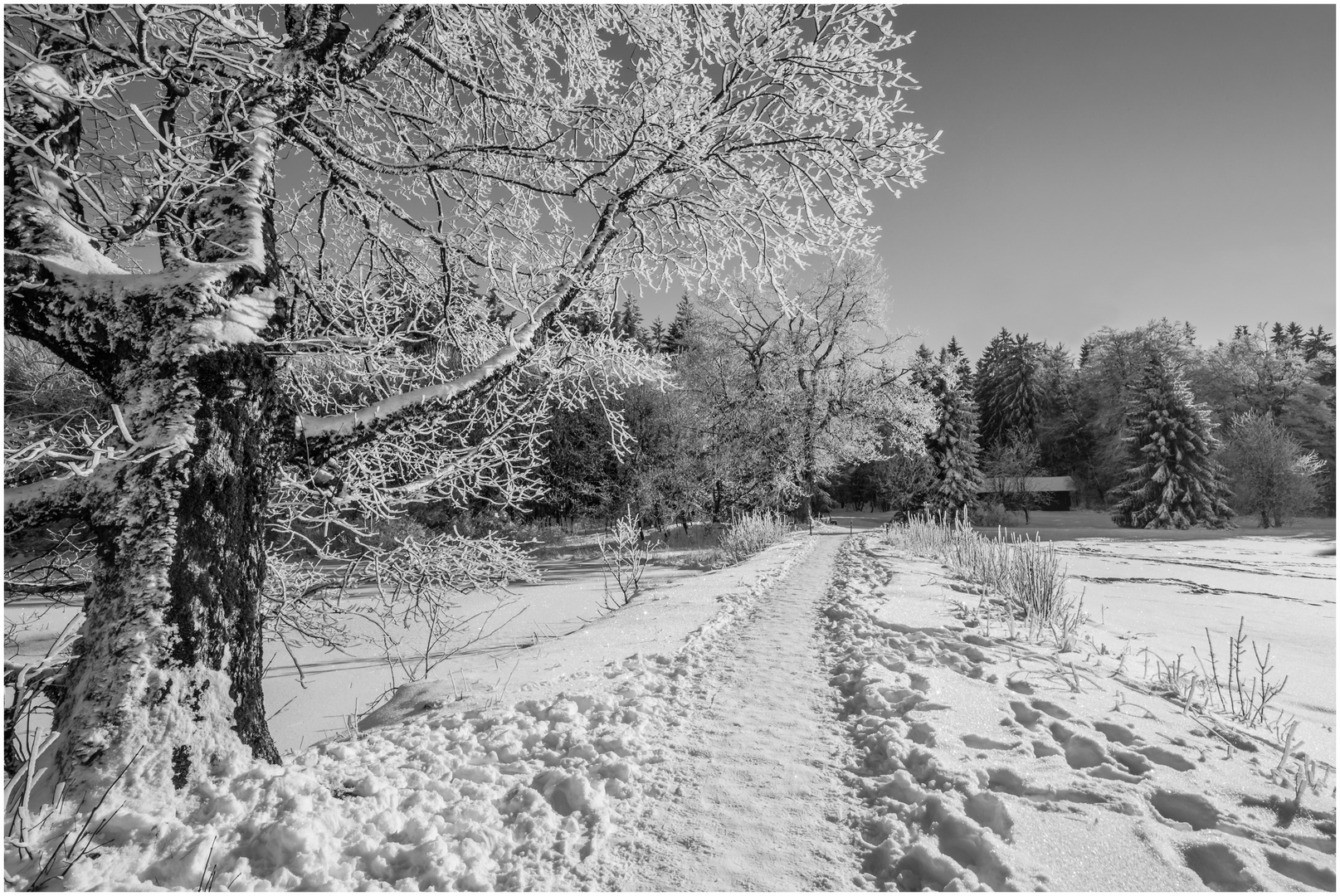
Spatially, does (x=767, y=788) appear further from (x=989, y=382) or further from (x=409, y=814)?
(x=989, y=382)

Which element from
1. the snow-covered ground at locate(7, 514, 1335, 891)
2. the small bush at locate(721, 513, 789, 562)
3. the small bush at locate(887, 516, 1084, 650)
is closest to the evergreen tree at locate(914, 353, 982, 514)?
the small bush at locate(721, 513, 789, 562)

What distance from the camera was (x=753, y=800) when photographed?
7.50 ft

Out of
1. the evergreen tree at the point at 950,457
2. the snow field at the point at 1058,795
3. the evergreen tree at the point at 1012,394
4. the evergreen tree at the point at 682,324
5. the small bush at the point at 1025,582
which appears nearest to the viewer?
the snow field at the point at 1058,795

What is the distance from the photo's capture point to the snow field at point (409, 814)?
167 centimetres

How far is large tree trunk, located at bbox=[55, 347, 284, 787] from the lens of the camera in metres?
1.82

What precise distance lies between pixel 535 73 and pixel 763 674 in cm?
419

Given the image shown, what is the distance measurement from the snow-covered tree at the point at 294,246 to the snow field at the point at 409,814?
202 mm

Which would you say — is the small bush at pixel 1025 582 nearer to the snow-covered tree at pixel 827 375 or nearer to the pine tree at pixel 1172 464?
the snow-covered tree at pixel 827 375

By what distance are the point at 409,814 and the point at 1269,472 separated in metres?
36.7

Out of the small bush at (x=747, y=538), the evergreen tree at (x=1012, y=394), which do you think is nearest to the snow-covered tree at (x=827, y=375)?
the small bush at (x=747, y=538)

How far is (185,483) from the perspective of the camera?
201 cm

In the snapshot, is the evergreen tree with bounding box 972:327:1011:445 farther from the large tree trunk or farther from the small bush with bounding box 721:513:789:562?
the large tree trunk

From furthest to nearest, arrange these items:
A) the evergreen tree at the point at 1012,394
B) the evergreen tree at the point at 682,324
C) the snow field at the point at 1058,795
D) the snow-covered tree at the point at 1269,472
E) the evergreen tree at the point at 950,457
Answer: the evergreen tree at the point at 1012,394
the evergreen tree at the point at 950,457
the snow-covered tree at the point at 1269,472
the evergreen tree at the point at 682,324
the snow field at the point at 1058,795

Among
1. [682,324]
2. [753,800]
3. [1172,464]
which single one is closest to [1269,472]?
[1172,464]
